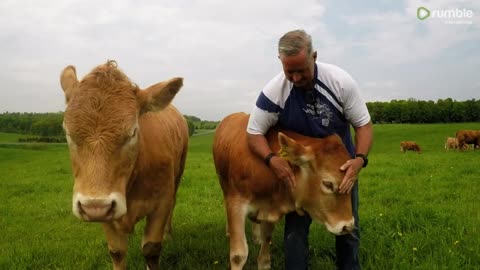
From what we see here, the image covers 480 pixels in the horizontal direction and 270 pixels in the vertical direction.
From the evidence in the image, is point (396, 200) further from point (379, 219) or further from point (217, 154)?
point (217, 154)

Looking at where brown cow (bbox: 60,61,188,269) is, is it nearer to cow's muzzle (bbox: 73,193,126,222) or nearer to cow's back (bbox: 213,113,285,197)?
cow's muzzle (bbox: 73,193,126,222)

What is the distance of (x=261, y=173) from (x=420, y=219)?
121 inches

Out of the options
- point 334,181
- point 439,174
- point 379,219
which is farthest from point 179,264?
point 439,174

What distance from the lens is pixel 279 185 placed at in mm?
4406

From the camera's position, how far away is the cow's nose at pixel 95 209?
120 inches

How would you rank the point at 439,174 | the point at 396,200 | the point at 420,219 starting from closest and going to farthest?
1. the point at 420,219
2. the point at 396,200
3. the point at 439,174

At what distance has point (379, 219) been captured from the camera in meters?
6.41

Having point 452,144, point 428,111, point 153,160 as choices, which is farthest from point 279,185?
point 428,111

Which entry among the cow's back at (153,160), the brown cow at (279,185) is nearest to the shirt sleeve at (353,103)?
the brown cow at (279,185)

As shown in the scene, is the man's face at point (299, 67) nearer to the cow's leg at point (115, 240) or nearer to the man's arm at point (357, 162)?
the man's arm at point (357, 162)

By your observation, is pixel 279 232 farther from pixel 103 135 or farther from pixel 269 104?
pixel 103 135

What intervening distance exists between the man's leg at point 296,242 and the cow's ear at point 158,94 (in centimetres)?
180

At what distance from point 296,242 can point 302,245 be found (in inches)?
2.7

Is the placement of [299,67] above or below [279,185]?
above
